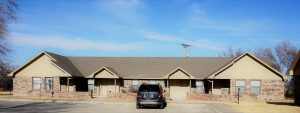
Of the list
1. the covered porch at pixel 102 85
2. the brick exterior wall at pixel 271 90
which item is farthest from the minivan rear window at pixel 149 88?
the covered porch at pixel 102 85

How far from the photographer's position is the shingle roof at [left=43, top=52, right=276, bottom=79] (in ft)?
171

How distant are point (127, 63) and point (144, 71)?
12.7 ft

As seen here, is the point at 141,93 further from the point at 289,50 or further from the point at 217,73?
the point at 289,50

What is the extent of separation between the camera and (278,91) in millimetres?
47500

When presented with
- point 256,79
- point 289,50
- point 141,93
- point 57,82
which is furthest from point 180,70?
point 289,50

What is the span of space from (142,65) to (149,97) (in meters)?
22.2

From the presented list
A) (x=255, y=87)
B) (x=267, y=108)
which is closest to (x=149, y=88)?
(x=267, y=108)

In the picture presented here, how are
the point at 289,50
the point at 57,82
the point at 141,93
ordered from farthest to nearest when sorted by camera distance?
the point at 289,50 → the point at 57,82 → the point at 141,93

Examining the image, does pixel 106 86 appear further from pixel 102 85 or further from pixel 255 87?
pixel 255 87

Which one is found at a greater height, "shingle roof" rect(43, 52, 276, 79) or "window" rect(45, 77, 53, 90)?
"shingle roof" rect(43, 52, 276, 79)

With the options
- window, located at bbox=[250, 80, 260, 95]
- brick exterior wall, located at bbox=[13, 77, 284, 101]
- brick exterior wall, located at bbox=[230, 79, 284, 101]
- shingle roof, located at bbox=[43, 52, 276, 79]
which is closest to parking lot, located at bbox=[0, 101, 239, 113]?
brick exterior wall, located at bbox=[13, 77, 284, 101]

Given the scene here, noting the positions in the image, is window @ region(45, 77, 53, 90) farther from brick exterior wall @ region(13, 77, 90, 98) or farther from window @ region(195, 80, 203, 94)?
window @ region(195, 80, 203, 94)

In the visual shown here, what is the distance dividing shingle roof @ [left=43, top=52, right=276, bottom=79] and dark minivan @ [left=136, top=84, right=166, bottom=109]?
1690 cm

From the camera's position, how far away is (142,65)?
55.4m
